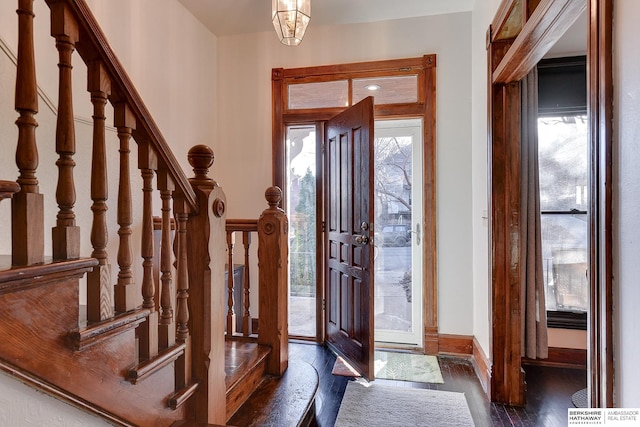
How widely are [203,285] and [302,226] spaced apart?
6.83 ft

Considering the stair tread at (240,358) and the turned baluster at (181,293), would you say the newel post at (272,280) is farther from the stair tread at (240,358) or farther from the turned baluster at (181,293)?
the turned baluster at (181,293)

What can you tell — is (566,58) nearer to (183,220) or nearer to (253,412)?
(183,220)

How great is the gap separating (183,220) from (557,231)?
3006 mm

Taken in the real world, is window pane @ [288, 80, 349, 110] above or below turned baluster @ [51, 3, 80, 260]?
above

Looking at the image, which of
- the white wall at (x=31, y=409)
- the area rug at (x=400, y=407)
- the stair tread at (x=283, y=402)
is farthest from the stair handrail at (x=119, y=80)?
the area rug at (x=400, y=407)

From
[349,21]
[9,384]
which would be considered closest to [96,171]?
[9,384]

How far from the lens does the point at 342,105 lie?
3375 millimetres

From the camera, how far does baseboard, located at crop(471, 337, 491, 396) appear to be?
2.43m

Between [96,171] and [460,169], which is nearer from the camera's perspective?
[96,171]

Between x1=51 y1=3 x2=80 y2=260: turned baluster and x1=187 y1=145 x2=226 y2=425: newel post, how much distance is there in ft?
1.73

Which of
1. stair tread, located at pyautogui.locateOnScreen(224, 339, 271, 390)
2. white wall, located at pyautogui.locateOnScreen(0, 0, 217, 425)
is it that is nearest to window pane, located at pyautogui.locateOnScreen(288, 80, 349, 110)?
white wall, located at pyautogui.locateOnScreen(0, 0, 217, 425)

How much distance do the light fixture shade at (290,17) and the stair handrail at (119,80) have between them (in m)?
1.27

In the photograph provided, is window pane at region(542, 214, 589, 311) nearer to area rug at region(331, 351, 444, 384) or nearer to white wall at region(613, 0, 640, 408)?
area rug at region(331, 351, 444, 384)

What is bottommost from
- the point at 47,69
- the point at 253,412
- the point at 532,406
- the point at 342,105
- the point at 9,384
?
the point at 532,406
